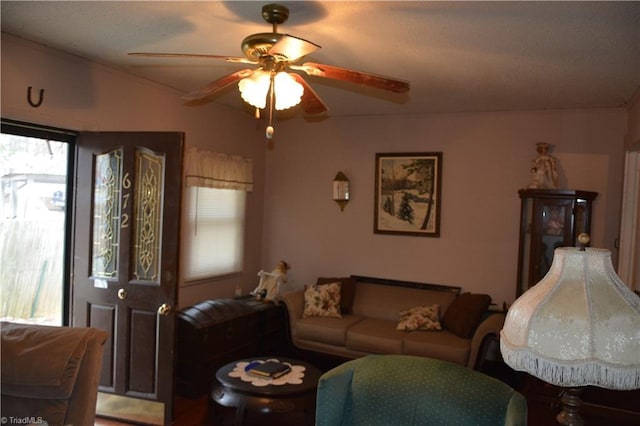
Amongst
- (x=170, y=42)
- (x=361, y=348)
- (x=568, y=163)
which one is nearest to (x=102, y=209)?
(x=170, y=42)

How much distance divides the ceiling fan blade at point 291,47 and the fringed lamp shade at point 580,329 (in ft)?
4.10

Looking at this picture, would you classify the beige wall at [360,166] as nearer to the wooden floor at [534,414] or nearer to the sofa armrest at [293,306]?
the sofa armrest at [293,306]

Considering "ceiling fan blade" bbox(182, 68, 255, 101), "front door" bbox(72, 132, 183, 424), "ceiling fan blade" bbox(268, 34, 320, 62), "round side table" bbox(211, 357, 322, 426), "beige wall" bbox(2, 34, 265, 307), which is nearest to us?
"ceiling fan blade" bbox(268, 34, 320, 62)

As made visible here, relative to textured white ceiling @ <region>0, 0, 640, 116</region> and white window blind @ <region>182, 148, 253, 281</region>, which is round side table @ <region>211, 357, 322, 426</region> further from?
textured white ceiling @ <region>0, 0, 640, 116</region>

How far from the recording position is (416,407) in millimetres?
2055

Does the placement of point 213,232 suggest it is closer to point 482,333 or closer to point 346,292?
point 346,292

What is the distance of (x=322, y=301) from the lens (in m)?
4.69

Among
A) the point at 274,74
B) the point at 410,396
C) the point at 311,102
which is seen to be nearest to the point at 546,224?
the point at 311,102

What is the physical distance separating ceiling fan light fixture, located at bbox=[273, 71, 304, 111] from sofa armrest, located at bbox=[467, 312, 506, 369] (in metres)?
2.52

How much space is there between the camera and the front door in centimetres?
317

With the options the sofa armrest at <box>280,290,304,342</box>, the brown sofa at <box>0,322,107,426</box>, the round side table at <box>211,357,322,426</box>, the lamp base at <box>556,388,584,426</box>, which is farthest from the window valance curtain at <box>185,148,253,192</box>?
the lamp base at <box>556,388,584,426</box>

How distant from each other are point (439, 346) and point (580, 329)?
2747 mm

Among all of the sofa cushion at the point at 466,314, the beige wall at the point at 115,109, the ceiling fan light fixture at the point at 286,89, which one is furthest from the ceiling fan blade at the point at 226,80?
the sofa cushion at the point at 466,314

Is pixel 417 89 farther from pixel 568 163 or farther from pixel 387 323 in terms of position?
pixel 387 323
